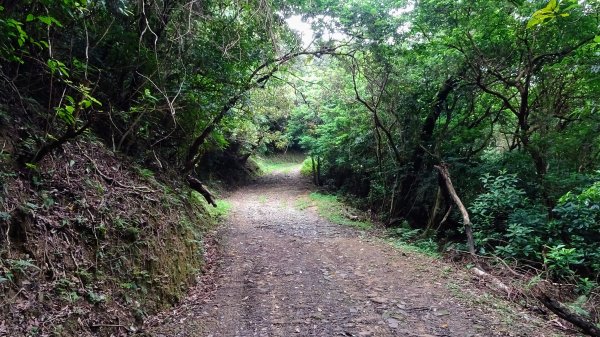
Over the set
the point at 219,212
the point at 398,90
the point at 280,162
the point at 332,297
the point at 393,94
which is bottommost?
→ the point at 219,212

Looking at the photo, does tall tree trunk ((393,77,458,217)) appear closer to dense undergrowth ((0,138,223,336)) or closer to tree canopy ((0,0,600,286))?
tree canopy ((0,0,600,286))

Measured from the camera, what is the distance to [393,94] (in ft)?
40.1

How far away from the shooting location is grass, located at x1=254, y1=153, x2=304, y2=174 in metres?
29.9

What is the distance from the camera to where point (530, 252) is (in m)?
7.41

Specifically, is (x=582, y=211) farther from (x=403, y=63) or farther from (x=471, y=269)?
(x=403, y=63)

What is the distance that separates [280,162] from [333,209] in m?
21.5

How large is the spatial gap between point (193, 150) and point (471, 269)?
25.0 ft

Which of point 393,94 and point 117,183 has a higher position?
point 393,94

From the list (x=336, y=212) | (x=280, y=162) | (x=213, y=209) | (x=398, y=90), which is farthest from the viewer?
(x=280, y=162)

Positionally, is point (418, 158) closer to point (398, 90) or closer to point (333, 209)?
point (398, 90)

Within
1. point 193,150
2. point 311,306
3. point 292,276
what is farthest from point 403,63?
point 311,306

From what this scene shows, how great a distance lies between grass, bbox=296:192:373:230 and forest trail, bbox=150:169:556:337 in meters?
2.36

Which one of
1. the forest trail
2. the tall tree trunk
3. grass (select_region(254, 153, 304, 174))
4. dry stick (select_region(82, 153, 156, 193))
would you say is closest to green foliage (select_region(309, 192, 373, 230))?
the tall tree trunk

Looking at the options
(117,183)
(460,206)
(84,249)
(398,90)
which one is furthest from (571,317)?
(398,90)
